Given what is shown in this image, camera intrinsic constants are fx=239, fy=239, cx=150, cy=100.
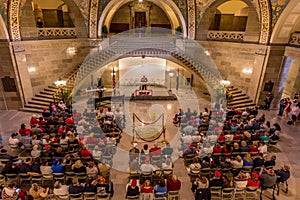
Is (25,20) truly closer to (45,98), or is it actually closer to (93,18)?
(93,18)

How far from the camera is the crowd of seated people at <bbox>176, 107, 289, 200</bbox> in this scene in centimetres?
679

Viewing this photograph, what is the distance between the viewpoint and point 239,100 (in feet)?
50.9

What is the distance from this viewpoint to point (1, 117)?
13461mm

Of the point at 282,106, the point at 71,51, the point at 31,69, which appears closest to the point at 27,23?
the point at 31,69

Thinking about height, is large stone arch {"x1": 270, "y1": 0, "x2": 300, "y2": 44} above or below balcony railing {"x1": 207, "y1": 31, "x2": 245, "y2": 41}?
above

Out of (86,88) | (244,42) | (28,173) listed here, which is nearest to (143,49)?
(86,88)

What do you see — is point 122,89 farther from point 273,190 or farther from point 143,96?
point 273,190

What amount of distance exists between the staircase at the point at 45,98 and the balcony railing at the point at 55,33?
2.54 meters

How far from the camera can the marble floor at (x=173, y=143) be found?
25.2 ft

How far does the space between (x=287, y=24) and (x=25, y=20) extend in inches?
593

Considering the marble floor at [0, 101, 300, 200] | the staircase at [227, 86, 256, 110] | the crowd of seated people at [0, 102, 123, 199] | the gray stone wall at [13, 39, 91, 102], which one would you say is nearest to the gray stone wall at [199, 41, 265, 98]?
the staircase at [227, 86, 256, 110]

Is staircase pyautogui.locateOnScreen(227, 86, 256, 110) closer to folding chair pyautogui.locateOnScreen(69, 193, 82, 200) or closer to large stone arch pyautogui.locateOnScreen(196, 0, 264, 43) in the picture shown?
large stone arch pyautogui.locateOnScreen(196, 0, 264, 43)

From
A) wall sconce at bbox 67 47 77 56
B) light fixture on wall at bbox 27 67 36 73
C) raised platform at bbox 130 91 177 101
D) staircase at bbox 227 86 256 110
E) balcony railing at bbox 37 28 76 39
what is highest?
balcony railing at bbox 37 28 76 39

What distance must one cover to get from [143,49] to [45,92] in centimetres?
720
